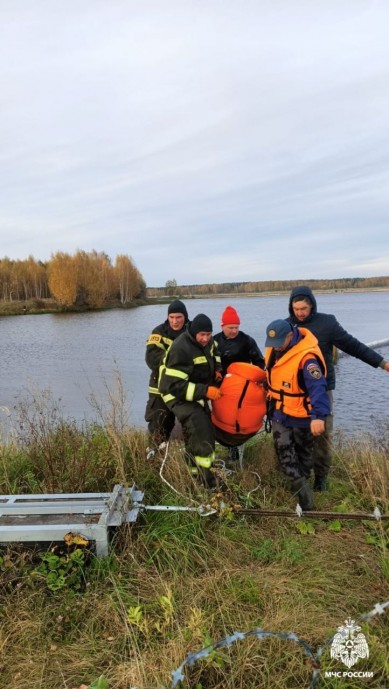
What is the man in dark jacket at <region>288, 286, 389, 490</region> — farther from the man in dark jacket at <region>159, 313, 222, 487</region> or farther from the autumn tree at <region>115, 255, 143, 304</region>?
the autumn tree at <region>115, 255, 143, 304</region>

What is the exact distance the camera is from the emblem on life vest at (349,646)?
2.17 m

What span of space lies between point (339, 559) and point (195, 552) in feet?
3.17

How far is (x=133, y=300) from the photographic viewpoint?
75000mm

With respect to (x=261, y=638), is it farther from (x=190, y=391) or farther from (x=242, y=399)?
(x=242, y=399)

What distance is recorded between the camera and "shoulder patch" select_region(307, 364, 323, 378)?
3.59 m

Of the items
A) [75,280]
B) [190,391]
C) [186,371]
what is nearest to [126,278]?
[75,280]

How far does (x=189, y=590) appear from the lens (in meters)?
2.71

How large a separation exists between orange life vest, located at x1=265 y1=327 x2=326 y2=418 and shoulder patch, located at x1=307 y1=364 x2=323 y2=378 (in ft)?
0.25

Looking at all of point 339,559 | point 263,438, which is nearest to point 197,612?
point 339,559

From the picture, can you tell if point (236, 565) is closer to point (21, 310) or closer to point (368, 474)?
point (368, 474)

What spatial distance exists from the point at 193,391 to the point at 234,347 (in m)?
1.12

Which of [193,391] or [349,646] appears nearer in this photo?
[349,646]

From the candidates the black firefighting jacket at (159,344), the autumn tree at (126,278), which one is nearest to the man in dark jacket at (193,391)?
the black firefighting jacket at (159,344)

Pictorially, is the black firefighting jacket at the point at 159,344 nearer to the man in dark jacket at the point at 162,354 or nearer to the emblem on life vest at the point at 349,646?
the man in dark jacket at the point at 162,354
